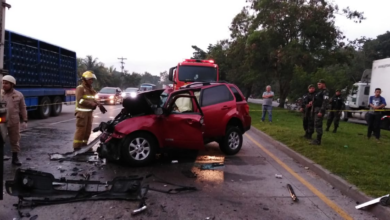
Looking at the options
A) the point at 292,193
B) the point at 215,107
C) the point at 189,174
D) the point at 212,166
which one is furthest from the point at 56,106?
the point at 292,193

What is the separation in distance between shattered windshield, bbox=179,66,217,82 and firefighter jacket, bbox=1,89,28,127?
10682mm

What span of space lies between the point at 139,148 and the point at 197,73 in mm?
10763

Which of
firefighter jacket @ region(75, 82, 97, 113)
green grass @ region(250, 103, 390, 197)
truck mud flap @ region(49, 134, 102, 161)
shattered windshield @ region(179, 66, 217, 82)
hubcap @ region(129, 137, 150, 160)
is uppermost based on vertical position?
shattered windshield @ region(179, 66, 217, 82)

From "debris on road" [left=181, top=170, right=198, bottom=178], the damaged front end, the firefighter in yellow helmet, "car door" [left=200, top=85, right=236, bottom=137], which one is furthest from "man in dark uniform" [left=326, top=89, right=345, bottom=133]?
the firefighter in yellow helmet

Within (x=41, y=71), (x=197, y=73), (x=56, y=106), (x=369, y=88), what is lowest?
(x=56, y=106)

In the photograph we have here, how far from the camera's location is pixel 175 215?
4.54m

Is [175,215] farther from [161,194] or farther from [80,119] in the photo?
[80,119]

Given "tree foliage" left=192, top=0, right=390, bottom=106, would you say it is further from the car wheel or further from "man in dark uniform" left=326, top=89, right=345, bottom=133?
the car wheel

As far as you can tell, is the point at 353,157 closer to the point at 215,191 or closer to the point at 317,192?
the point at 317,192

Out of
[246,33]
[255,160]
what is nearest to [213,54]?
[246,33]

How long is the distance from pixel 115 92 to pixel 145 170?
980 inches

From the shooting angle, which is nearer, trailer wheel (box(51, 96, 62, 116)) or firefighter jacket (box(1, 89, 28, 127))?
firefighter jacket (box(1, 89, 28, 127))

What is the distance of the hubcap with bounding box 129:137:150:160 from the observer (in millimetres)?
6945

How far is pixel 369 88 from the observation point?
69.1 feet
